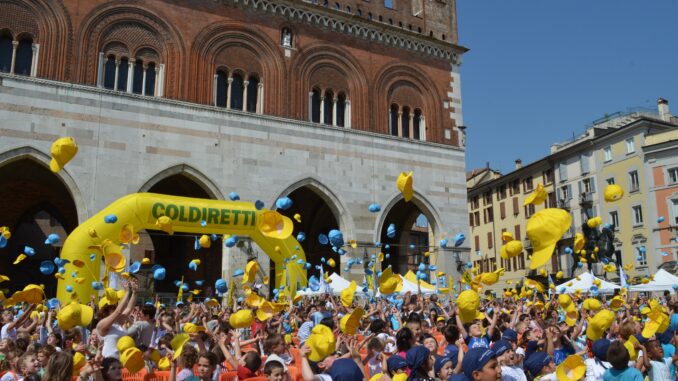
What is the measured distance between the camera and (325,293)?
1886 centimetres

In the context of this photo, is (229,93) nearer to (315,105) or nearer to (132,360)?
(315,105)

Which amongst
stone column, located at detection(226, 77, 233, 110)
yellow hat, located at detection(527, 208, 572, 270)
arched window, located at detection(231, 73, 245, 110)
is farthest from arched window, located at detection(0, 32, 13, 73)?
yellow hat, located at detection(527, 208, 572, 270)

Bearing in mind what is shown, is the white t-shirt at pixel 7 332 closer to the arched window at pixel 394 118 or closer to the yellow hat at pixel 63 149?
the yellow hat at pixel 63 149

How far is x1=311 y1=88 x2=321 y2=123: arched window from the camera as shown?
24883mm

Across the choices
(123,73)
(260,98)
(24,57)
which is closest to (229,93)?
(260,98)

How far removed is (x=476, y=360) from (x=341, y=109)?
2167cm

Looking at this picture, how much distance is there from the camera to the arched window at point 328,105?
2517 cm

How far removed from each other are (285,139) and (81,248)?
9.61m

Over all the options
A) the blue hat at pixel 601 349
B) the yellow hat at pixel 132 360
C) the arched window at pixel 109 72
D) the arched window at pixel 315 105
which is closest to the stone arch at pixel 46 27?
the arched window at pixel 109 72

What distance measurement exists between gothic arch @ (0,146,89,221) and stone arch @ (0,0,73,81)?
2.67 m

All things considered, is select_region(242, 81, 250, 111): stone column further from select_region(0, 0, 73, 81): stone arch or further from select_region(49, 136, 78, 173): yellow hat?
select_region(49, 136, 78, 173): yellow hat

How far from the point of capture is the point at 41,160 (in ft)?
62.5

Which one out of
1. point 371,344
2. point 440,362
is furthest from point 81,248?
point 440,362

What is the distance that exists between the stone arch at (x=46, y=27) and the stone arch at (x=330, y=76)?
27.8ft
